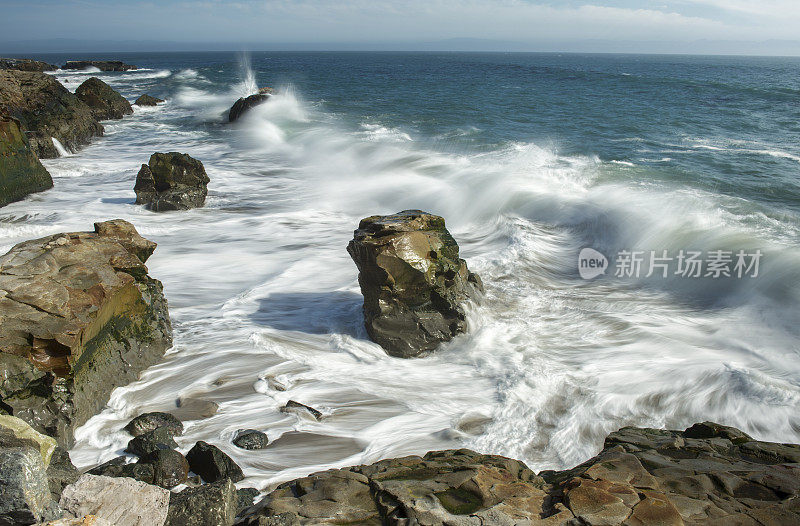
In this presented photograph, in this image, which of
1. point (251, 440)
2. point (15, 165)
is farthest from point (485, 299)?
point (15, 165)

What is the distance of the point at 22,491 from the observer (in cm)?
213

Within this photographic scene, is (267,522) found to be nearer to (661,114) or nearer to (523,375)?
(523,375)

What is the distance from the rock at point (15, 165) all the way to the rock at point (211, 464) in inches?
339

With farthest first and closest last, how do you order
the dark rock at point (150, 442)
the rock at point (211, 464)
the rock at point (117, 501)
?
the dark rock at point (150, 442), the rock at point (211, 464), the rock at point (117, 501)

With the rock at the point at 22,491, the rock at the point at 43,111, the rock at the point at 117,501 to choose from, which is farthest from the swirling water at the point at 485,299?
the rock at the point at 22,491

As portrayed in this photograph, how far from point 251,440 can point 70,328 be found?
1.46 metres

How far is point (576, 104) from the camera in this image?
2753cm

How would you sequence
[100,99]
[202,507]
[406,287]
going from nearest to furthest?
[202,507], [406,287], [100,99]

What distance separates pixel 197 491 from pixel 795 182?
13.4 meters

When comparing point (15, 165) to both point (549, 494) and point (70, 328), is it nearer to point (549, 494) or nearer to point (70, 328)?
point (70, 328)

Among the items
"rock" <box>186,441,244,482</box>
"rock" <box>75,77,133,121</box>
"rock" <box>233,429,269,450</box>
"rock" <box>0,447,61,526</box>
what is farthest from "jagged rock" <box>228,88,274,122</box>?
"rock" <box>0,447,61,526</box>

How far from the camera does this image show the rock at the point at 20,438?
2598 millimetres

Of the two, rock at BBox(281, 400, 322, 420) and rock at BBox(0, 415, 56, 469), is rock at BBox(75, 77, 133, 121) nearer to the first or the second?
rock at BBox(281, 400, 322, 420)

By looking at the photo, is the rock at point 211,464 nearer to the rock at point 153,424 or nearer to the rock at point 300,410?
the rock at point 153,424
